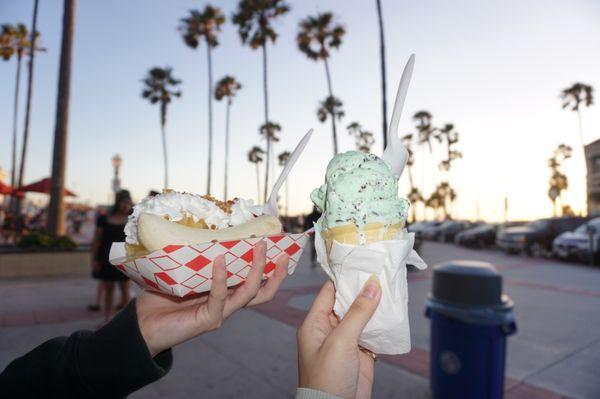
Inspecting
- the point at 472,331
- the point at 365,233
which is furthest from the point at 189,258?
the point at 472,331

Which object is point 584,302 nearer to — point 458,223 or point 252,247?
point 252,247

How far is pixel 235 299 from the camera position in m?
1.66

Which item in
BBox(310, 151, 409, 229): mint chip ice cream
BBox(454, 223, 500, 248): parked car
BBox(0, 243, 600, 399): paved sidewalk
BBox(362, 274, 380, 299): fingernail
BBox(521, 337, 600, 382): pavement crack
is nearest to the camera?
BBox(362, 274, 380, 299): fingernail

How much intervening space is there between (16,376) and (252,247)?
92 centimetres

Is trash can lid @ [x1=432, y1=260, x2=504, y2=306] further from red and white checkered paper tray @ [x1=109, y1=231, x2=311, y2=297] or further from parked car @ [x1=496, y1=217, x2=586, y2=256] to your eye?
parked car @ [x1=496, y1=217, x2=586, y2=256]

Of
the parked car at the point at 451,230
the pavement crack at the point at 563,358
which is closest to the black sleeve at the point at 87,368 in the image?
the pavement crack at the point at 563,358

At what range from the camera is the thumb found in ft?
4.18

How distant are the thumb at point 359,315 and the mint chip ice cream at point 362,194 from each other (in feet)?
1.00

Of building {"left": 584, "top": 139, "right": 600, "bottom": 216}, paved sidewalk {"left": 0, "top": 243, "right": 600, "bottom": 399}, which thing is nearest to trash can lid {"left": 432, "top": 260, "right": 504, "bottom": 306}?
paved sidewalk {"left": 0, "top": 243, "right": 600, "bottom": 399}

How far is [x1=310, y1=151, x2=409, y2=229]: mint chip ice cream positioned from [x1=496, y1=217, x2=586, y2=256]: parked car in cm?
1790

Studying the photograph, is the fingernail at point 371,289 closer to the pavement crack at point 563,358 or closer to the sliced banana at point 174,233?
the sliced banana at point 174,233

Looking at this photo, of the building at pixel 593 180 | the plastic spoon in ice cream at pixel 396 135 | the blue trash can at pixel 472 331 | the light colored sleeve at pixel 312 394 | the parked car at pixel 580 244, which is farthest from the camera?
the building at pixel 593 180

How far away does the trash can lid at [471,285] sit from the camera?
3178mm

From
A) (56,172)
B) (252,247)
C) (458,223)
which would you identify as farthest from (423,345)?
(458,223)
